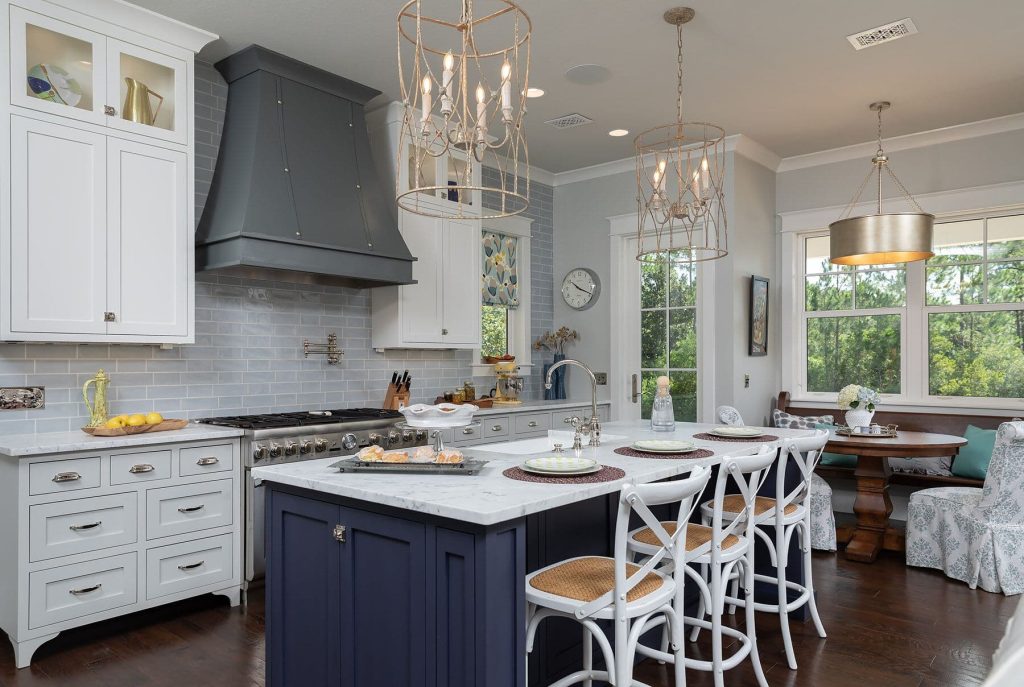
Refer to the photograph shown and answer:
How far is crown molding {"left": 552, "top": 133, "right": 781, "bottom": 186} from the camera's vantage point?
18.3 ft

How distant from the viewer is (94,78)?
3.43m

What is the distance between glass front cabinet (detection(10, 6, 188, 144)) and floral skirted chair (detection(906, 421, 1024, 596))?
4687mm

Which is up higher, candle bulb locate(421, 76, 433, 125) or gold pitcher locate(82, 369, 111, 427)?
candle bulb locate(421, 76, 433, 125)

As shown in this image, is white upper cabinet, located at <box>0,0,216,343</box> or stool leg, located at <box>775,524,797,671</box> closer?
stool leg, located at <box>775,524,797,671</box>

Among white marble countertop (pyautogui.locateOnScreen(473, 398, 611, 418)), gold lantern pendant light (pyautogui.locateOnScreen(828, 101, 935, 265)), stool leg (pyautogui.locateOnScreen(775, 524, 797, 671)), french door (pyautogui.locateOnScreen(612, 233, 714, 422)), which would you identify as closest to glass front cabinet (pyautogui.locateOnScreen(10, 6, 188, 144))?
white marble countertop (pyautogui.locateOnScreen(473, 398, 611, 418))

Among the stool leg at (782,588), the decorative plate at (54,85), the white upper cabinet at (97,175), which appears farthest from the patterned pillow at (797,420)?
the decorative plate at (54,85)

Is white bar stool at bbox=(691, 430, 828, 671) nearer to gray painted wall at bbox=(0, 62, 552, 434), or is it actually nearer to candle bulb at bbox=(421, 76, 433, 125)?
candle bulb at bbox=(421, 76, 433, 125)

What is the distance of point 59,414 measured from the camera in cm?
357

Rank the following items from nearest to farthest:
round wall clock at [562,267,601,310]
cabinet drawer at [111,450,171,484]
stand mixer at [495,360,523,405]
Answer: cabinet drawer at [111,450,171,484] < stand mixer at [495,360,523,405] < round wall clock at [562,267,601,310]

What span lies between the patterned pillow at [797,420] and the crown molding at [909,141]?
2114mm

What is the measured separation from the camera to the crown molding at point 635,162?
5570 mm

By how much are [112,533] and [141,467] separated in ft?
1.01

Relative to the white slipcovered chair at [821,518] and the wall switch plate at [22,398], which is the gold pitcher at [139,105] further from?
the white slipcovered chair at [821,518]

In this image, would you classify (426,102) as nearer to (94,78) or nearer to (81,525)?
(94,78)
